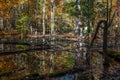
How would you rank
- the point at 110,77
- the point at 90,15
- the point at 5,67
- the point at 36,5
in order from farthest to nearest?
the point at 36,5, the point at 90,15, the point at 5,67, the point at 110,77

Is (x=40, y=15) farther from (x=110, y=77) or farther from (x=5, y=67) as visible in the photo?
(x=110, y=77)

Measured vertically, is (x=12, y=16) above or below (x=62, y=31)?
above

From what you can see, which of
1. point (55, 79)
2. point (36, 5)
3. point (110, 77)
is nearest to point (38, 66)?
point (55, 79)

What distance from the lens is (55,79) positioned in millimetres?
10523

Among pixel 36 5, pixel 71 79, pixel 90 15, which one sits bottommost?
pixel 71 79

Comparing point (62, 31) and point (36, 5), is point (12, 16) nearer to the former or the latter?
point (36, 5)

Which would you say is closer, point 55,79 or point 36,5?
point 55,79

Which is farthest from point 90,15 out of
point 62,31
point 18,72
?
point 62,31

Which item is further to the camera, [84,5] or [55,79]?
[84,5]

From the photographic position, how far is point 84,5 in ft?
92.8

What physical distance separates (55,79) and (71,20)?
5692 cm

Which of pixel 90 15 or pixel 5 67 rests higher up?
pixel 90 15

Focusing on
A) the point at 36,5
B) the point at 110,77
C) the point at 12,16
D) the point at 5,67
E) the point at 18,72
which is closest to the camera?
the point at 110,77

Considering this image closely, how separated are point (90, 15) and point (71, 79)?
60.5 feet
